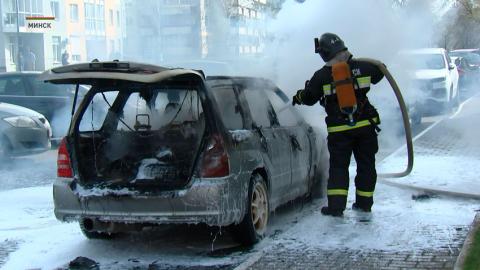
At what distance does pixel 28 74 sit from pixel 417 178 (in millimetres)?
8812

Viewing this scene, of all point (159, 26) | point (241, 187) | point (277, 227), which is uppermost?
point (159, 26)

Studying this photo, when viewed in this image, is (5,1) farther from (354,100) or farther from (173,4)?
(354,100)

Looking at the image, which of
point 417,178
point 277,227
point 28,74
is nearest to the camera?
point 277,227

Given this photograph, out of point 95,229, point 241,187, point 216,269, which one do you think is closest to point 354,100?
point 241,187

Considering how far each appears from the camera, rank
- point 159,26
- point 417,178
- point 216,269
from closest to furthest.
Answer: point 216,269
point 417,178
point 159,26

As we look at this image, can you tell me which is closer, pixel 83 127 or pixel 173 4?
pixel 83 127

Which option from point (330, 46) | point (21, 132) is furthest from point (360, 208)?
point (21, 132)

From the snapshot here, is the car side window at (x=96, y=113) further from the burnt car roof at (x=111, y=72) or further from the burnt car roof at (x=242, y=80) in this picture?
the burnt car roof at (x=242, y=80)

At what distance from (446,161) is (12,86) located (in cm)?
897

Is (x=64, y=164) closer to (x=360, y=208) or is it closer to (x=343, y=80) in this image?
(x=343, y=80)

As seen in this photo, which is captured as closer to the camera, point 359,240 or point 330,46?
point 359,240

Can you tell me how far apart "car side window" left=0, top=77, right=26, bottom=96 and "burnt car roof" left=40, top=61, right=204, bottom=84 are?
9.01 meters

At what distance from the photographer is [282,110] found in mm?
6668

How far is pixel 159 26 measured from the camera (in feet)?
30.4
